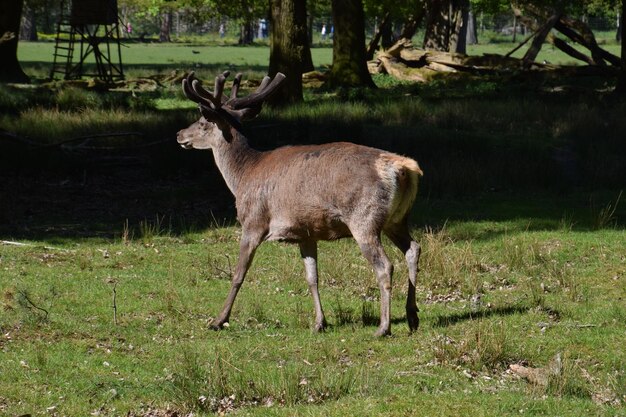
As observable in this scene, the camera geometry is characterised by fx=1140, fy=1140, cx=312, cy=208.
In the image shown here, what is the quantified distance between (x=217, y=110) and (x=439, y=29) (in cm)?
3546

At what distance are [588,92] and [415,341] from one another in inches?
851

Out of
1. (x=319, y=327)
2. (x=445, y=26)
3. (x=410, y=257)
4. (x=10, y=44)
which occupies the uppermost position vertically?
(x=445, y=26)

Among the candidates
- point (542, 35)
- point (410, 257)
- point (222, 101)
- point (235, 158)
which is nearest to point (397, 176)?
point (410, 257)

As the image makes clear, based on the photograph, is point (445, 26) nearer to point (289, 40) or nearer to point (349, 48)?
point (349, 48)

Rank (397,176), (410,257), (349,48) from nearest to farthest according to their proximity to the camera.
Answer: (397,176) → (410,257) → (349,48)

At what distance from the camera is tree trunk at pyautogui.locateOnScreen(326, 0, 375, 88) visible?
109ft

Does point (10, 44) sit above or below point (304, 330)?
above

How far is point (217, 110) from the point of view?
40.1ft

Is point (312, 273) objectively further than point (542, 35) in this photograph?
No

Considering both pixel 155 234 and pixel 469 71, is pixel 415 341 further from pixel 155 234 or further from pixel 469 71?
pixel 469 71

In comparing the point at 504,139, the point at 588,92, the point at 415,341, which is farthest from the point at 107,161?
the point at 588,92

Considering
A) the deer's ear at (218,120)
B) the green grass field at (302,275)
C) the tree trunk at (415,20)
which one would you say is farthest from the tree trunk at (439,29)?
the deer's ear at (218,120)

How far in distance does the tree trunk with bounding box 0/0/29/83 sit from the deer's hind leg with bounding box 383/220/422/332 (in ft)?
76.0

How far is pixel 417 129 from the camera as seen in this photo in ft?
76.5
